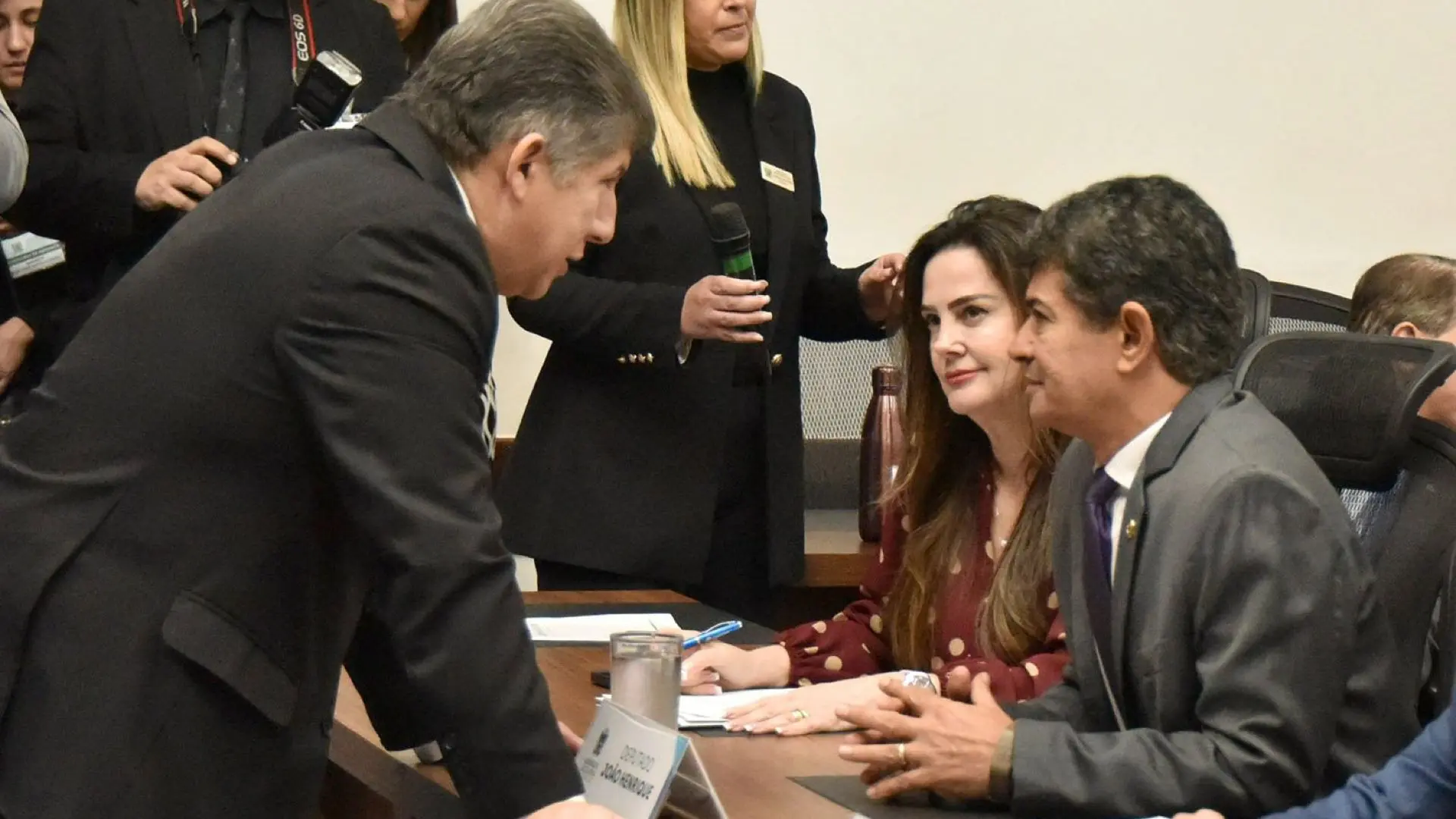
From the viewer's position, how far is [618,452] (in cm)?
270

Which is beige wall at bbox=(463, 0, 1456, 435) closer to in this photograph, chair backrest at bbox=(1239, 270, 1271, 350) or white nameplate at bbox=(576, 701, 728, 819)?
chair backrest at bbox=(1239, 270, 1271, 350)

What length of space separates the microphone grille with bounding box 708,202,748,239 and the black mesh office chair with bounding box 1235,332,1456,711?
0.86 metres

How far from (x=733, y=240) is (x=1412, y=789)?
4.40 ft

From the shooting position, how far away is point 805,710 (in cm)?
197

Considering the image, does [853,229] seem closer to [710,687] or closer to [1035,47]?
[1035,47]

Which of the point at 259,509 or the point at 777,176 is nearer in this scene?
the point at 259,509

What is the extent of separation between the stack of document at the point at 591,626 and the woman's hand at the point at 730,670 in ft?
0.42

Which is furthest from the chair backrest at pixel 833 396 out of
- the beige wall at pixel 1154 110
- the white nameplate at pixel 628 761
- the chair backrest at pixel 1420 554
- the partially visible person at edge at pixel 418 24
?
the white nameplate at pixel 628 761

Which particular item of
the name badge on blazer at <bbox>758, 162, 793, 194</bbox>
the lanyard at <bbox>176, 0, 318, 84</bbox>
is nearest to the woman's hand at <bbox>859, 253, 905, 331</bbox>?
the name badge on blazer at <bbox>758, 162, 793, 194</bbox>

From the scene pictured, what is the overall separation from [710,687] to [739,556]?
0.68 metres

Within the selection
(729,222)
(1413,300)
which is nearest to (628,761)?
(729,222)

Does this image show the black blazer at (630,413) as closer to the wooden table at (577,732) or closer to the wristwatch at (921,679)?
the wooden table at (577,732)

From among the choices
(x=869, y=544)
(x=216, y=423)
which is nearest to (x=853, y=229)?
(x=869, y=544)

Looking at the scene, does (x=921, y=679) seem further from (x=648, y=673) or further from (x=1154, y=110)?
(x=1154, y=110)
